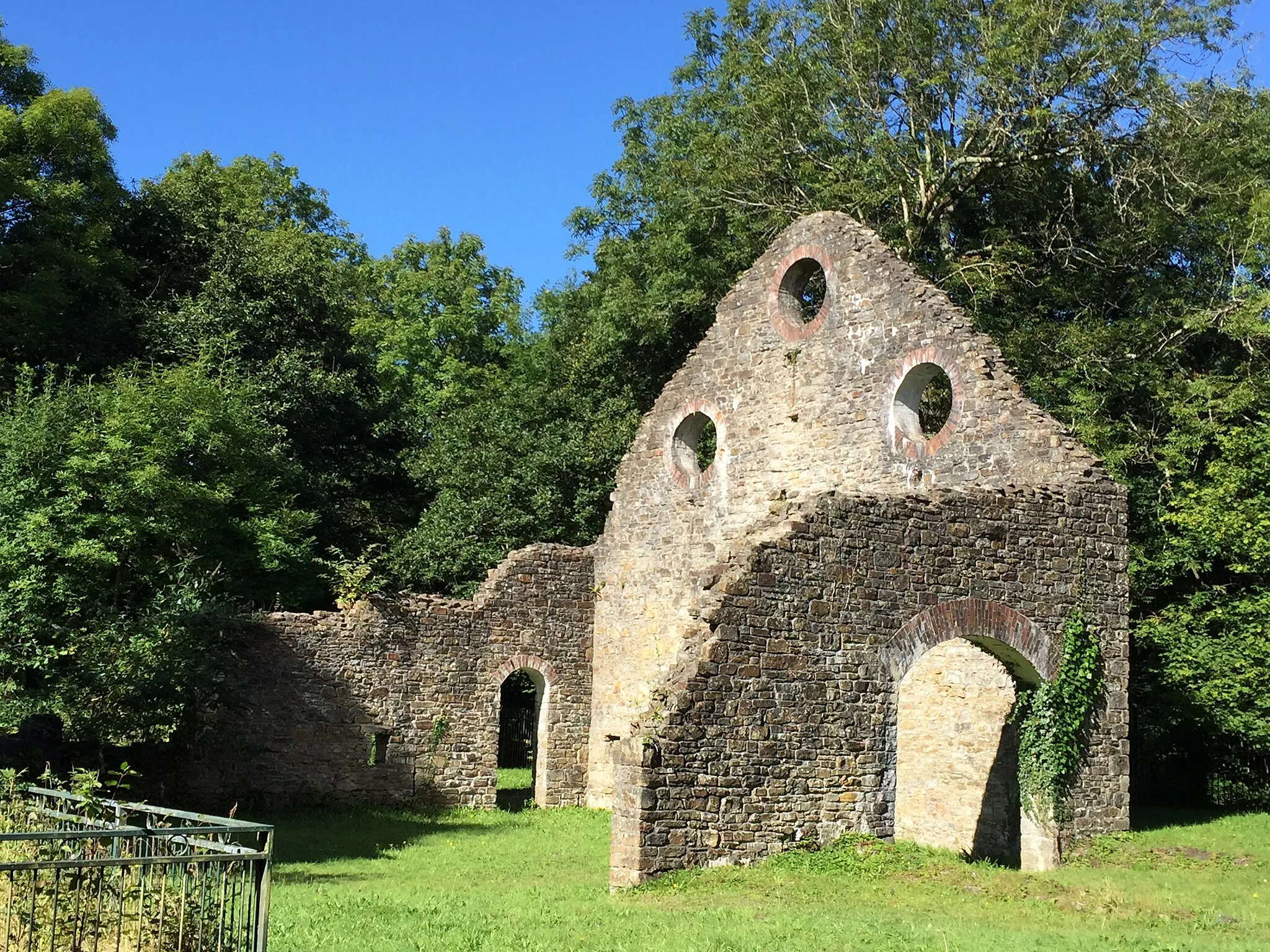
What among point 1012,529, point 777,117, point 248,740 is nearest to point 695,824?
point 1012,529

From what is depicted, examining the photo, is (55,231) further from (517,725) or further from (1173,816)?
(1173,816)

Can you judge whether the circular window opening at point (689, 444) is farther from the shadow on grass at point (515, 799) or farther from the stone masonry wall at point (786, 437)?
the shadow on grass at point (515, 799)

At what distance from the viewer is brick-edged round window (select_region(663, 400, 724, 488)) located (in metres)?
19.2

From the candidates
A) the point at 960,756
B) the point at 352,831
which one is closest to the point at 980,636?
the point at 960,756

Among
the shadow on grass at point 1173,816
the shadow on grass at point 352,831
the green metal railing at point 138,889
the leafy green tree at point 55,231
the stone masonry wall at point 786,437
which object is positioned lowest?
the shadow on grass at point 352,831

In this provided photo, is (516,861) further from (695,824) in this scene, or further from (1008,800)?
(1008,800)

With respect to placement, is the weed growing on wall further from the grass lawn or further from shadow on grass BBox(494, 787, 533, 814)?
shadow on grass BBox(494, 787, 533, 814)

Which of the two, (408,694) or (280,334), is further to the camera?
(280,334)

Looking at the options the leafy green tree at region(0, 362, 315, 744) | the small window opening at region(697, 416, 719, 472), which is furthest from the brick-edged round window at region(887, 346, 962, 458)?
the leafy green tree at region(0, 362, 315, 744)

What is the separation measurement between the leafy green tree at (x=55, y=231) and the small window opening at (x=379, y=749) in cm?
1091

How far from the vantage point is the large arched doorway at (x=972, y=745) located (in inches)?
535

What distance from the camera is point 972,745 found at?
1565cm

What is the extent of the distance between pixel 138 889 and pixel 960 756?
1142 cm

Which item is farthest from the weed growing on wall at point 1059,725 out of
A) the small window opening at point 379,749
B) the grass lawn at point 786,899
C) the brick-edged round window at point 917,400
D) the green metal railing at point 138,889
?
the small window opening at point 379,749
